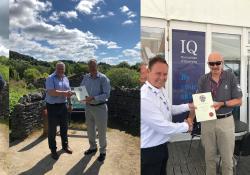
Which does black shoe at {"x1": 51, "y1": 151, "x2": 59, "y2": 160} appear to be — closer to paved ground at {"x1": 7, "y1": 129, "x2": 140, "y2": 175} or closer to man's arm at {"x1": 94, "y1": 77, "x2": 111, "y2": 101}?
paved ground at {"x1": 7, "y1": 129, "x2": 140, "y2": 175}

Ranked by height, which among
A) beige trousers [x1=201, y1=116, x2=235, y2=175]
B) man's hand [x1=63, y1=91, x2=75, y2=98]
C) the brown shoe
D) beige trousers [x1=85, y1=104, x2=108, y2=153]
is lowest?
beige trousers [x1=201, y1=116, x2=235, y2=175]

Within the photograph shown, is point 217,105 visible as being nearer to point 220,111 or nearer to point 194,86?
point 220,111

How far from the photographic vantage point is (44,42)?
2055 millimetres

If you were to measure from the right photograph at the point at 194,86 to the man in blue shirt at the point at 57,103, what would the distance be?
1.52 feet

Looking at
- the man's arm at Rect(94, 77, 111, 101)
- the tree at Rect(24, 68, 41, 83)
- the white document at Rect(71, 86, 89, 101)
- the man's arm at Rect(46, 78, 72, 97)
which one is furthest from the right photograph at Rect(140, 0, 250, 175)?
the tree at Rect(24, 68, 41, 83)

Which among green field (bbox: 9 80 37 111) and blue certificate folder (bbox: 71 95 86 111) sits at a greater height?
green field (bbox: 9 80 37 111)

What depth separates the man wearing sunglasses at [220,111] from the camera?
288cm

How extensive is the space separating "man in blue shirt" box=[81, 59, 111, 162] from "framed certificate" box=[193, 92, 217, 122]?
0.81 m

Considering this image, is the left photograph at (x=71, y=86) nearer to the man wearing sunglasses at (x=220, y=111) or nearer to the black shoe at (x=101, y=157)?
the black shoe at (x=101, y=157)

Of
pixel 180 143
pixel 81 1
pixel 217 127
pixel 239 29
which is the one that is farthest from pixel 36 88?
pixel 239 29

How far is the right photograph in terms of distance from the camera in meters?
2.16

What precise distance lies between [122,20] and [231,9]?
3136 millimetres

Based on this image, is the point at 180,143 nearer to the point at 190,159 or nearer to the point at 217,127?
the point at 190,159

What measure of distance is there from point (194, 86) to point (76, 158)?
3235mm
